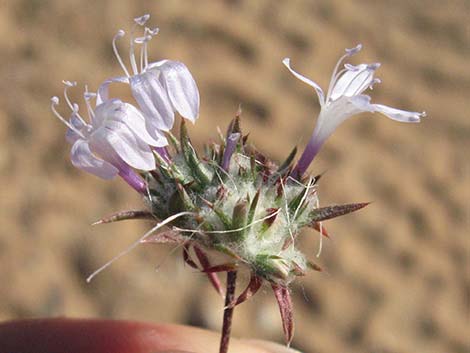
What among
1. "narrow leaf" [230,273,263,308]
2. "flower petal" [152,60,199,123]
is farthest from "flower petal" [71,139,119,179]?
"narrow leaf" [230,273,263,308]

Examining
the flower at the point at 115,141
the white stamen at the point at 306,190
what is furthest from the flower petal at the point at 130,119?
the white stamen at the point at 306,190

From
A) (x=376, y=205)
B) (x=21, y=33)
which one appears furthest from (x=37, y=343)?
(x=21, y=33)

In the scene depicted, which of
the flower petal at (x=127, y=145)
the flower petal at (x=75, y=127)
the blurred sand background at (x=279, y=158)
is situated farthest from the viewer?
the blurred sand background at (x=279, y=158)

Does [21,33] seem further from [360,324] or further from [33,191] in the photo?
[360,324]

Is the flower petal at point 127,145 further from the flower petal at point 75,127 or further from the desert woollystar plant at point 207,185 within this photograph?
the flower petal at point 75,127

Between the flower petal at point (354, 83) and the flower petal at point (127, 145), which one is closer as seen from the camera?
the flower petal at point (127, 145)

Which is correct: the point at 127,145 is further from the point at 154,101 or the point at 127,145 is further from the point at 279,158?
the point at 279,158
